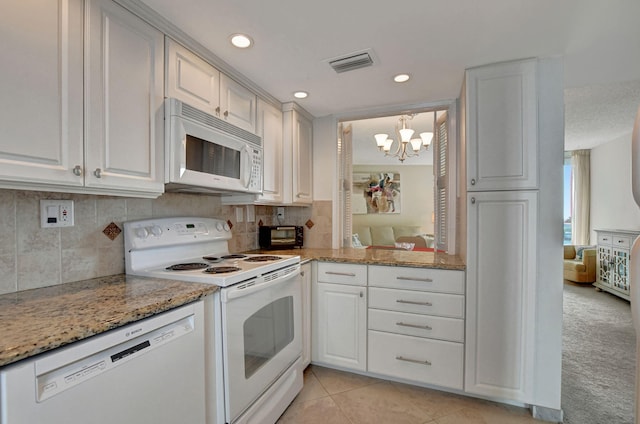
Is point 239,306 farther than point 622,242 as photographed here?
No

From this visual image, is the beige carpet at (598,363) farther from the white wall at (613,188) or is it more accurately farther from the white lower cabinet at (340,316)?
the white wall at (613,188)

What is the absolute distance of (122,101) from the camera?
1279mm

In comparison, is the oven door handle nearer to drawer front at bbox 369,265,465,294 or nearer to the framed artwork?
drawer front at bbox 369,265,465,294

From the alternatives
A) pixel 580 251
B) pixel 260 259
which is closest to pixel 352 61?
pixel 260 259

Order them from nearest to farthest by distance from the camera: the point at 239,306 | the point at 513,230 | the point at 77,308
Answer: the point at 77,308
the point at 239,306
the point at 513,230

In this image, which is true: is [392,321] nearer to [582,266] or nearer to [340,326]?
[340,326]

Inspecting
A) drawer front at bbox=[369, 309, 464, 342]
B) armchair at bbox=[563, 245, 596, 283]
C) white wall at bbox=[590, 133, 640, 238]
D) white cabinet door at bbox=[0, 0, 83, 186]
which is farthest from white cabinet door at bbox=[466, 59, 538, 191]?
armchair at bbox=[563, 245, 596, 283]

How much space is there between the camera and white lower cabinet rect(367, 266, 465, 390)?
1942mm

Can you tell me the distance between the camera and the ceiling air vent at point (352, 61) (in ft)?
5.75

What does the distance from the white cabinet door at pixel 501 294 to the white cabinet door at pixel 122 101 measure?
1.86m

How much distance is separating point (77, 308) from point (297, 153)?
1911 mm

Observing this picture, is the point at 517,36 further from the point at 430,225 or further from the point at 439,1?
the point at 430,225

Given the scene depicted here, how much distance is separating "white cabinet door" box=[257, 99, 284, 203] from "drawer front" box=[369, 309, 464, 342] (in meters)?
1.17

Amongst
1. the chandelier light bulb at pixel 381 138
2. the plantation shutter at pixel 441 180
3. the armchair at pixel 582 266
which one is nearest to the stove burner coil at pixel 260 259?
the plantation shutter at pixel 441 180
